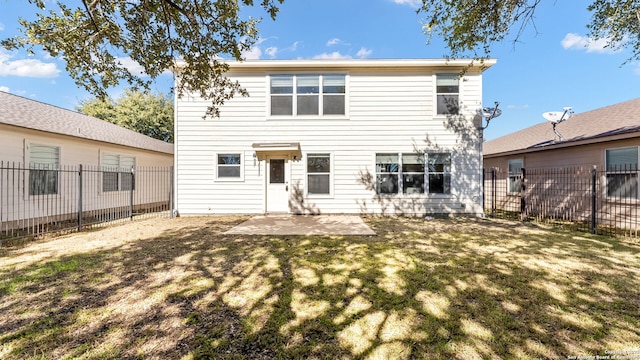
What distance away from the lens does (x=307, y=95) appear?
32.0ft

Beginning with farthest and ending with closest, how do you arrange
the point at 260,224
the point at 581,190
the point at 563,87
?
the point at 563,87 < the point at 581,190 < the point at 260,224

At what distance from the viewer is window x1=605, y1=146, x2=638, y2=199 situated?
752cm

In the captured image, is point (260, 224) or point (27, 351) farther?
point (260, 224)

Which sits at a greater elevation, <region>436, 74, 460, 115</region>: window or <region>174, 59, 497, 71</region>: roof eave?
<region>174, 59, 497, 71</region>: roof eave

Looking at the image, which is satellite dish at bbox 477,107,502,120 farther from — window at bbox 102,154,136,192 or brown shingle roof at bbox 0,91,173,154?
brown shingle roof at bbox 0,91,173,154

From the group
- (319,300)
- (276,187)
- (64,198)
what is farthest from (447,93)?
(64,198)

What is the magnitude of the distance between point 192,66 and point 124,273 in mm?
5490

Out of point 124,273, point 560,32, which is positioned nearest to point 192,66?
point 124,273

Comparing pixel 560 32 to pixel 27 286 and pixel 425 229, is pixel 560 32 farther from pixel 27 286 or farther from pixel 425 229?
pixel 27 286

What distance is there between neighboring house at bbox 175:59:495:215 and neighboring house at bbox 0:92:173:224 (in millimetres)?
2888

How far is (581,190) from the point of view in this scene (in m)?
9.03

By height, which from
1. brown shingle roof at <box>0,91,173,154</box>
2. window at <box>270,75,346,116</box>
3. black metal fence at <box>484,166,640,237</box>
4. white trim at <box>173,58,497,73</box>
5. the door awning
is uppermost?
white trim at <box>173,58,497,73</box>

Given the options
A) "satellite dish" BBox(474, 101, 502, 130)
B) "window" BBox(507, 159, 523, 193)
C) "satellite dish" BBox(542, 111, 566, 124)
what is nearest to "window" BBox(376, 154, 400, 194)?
"satellite dish" BBox(474, 101, 502, 130)

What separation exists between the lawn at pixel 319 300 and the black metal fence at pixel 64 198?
2453mm
